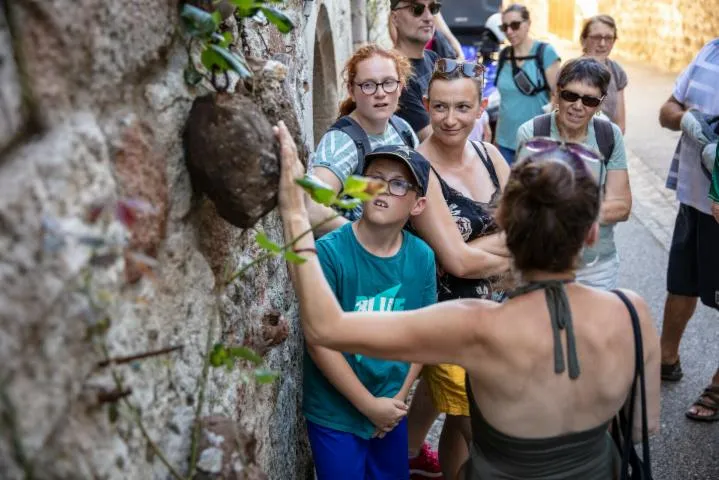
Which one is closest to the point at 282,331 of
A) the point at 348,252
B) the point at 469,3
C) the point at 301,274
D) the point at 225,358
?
the point at 348,252

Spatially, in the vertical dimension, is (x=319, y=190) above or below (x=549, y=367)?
above

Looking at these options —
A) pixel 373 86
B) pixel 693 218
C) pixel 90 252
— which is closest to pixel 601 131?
pixel 693 218

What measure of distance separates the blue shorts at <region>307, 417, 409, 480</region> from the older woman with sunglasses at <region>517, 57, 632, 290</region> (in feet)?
4.42

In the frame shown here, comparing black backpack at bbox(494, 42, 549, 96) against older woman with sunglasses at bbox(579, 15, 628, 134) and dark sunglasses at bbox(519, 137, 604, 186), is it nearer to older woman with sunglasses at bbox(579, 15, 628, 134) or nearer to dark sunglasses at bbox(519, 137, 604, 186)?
older woman with sunglasses at bbox(579, 15, 628, 134)

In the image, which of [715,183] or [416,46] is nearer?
[715,183]

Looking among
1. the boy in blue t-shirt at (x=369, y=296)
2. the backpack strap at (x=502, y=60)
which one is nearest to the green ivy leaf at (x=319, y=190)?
the boy in blue t-shirt at (x=369, y=296)

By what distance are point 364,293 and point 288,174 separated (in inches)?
33.7

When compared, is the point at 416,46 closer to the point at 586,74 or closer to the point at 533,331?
the point at 586,74

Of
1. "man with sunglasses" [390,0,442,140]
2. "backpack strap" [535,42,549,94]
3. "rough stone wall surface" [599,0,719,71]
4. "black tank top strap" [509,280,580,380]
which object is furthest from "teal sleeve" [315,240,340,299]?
"rough stone wall surface" [599,0,719,71]

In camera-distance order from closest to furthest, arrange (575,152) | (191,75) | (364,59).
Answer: (191,75) → (575,152) → (364,59)

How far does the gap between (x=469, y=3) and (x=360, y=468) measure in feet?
26.3

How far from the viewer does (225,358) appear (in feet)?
5.85

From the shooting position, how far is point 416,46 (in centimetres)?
478

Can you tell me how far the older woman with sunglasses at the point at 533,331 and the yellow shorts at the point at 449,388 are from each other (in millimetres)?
1076
